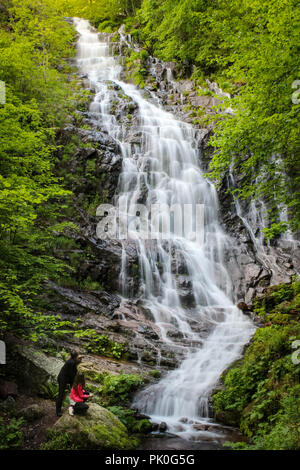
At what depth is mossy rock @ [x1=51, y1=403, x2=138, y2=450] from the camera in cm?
459

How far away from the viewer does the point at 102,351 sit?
8.59 m

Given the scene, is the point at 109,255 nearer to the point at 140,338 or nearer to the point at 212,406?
the point at 140,338

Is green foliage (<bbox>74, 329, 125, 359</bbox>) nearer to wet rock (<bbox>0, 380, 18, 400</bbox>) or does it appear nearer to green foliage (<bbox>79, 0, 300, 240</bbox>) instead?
wet rock (<bbox>0, 380, 18, 400</bbox>)

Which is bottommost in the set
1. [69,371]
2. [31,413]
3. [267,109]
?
[31,413]

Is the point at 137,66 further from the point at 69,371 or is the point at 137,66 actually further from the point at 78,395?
the point at 78,395

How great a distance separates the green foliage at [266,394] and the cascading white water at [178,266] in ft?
2.35

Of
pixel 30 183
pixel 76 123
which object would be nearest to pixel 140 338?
pixel 30 183

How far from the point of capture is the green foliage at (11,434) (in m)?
4.52

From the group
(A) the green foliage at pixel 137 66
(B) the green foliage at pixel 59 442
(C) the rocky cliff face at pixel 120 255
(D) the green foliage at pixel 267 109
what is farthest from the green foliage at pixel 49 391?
(A) the green foliage at pixel 137 66

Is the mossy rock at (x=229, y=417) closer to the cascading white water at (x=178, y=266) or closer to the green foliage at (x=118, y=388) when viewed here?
the cascading white water at (x=178, y=266)

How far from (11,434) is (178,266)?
9.22 m

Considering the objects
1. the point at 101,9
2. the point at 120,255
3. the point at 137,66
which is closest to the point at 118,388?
the point at 120,255

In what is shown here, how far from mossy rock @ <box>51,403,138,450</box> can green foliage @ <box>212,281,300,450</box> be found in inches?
77.8

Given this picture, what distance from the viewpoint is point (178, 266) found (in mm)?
13016
